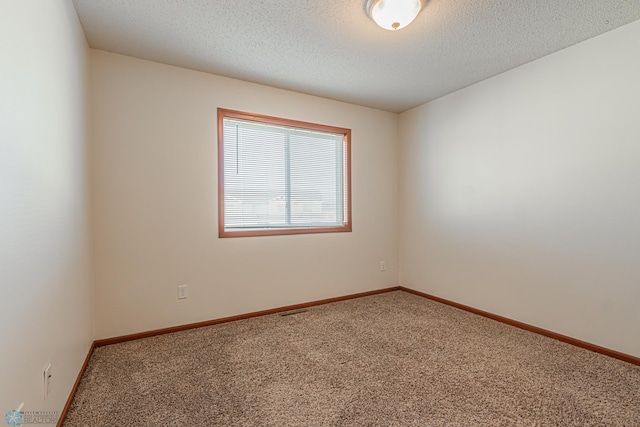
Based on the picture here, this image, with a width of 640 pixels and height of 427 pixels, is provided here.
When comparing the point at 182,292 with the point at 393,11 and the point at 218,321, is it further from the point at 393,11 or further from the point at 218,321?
the point at 393,11

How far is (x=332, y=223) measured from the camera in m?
3.73

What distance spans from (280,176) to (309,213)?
1.87 ft

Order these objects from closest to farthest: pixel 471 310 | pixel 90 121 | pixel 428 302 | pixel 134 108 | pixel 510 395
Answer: pixel 510 395 → pixel 90 121 → pixel 134 108 → pixel 471 310 → pixel 428 302

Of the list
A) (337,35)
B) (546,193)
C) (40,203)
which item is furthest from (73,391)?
(546,193)

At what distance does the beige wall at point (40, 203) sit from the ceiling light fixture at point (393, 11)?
5.80 ft

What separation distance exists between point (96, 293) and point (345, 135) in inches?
119

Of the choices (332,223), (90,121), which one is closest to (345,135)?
(332,223)

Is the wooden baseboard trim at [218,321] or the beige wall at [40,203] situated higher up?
the beige wall at [40,203]

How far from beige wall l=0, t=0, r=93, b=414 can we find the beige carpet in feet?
1.31

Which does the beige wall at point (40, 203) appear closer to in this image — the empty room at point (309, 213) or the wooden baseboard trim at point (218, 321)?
the empty room at point (309, 213)

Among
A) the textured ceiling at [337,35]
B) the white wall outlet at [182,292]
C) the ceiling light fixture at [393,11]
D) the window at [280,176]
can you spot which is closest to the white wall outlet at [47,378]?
the white wall outlet at [182,292]

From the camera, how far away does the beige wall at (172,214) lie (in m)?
2.48

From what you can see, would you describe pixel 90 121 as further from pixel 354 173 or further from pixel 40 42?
pixel 354 173

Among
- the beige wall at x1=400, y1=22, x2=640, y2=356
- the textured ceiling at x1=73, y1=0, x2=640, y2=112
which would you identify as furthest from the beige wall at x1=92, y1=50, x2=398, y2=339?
the beige wall at x1=400, y1=22, x2=640, y2=356
